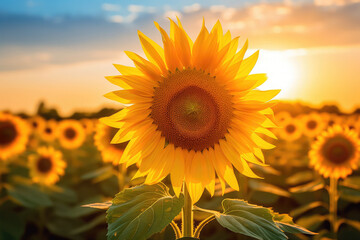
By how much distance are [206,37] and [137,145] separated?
769 mm

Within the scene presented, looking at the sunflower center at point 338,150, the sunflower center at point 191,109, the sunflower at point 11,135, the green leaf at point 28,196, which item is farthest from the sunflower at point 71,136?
the sunflower center at point 191,109

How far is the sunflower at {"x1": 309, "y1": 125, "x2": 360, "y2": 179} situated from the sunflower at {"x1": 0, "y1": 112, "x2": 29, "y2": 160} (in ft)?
19.0

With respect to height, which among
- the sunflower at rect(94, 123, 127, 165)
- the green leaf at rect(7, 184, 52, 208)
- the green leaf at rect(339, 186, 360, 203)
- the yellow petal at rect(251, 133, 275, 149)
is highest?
the yellow petal at rect(251, 133, 275, 149)

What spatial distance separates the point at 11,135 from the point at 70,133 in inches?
108

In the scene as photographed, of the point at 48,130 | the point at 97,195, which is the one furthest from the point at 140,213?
the point at 48,130

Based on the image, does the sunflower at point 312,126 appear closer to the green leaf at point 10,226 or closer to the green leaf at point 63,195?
the green leaf at point 63,195

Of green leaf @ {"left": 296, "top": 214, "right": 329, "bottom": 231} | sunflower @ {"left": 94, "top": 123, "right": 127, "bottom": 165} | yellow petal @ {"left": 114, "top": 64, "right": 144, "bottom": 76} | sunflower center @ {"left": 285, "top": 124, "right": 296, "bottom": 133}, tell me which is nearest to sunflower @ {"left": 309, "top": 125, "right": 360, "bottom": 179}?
green leaf @ {"left": 296, "top": 214, "right": 329, "bottom": 231}

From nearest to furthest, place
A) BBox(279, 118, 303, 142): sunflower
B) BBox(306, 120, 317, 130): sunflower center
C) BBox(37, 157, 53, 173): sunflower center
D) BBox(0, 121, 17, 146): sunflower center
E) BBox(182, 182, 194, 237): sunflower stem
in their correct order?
1. BBox(182, 182, 194, 237): sunflower stem
2. BBox(37, 157, 53, 173): sunflower center
3. BBox(0, 121, 17, 146): sunflower center
4. BBox(279, 118, 303, 142): sunflower
5. BBox(306, 120, 317, 130): sunflower center

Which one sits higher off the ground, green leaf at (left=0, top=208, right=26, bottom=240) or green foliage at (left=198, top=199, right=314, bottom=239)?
green foliage at (left=198, top=199, right=314, bottom=239)

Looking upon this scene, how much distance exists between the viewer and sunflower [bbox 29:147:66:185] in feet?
25.2

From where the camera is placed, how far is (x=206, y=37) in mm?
2227

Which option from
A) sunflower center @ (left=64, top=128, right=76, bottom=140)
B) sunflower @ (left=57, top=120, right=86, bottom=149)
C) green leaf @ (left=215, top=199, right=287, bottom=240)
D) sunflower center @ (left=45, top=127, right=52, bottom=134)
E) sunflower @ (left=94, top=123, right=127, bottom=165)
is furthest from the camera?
sunflower center @ (left=45, top=127, right=52, bottom=134)

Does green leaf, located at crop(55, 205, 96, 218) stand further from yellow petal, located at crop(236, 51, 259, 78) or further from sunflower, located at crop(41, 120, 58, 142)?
sunflower, located at crop(41, 120, 58, 142)

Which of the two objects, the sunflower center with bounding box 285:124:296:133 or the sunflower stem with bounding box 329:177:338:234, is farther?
the sunflower center with bounding box 285:124:296:133
